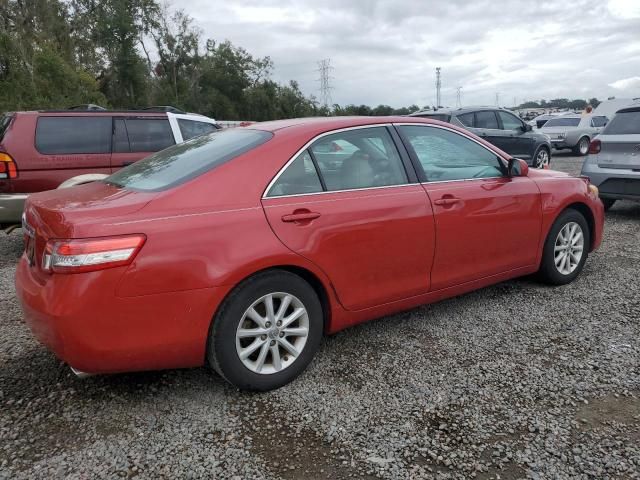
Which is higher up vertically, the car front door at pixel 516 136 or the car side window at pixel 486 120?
the car side window at pixel 486 120

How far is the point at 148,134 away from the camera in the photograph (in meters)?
6.68

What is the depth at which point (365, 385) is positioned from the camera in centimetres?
299

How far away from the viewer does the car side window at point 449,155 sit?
→ 3.66 metres

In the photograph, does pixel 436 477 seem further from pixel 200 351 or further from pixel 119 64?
pixel 119 64

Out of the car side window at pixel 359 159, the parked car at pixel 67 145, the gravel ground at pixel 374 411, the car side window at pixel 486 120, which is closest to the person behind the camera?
the gravel ground at pixel 374 411

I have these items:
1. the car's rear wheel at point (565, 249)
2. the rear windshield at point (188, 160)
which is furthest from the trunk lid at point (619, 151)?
the rear windshield at point (188, 160)

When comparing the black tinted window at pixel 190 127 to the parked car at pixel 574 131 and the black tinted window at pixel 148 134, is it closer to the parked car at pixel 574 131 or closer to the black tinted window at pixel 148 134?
the black tinted window at pixel 148 134

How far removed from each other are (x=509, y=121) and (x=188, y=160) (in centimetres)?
1101

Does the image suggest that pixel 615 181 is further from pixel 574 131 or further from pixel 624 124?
pixel 574 131

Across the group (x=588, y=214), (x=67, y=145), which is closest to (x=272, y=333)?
(x=588, y=214)

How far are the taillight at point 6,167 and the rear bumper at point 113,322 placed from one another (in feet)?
11.2

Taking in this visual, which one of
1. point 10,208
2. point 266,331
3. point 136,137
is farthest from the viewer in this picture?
point 136,137

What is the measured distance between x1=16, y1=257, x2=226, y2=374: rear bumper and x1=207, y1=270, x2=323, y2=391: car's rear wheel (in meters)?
0.10

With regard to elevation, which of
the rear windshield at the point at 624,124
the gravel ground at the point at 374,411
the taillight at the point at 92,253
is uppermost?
the rear windshield at the point at 624,124
